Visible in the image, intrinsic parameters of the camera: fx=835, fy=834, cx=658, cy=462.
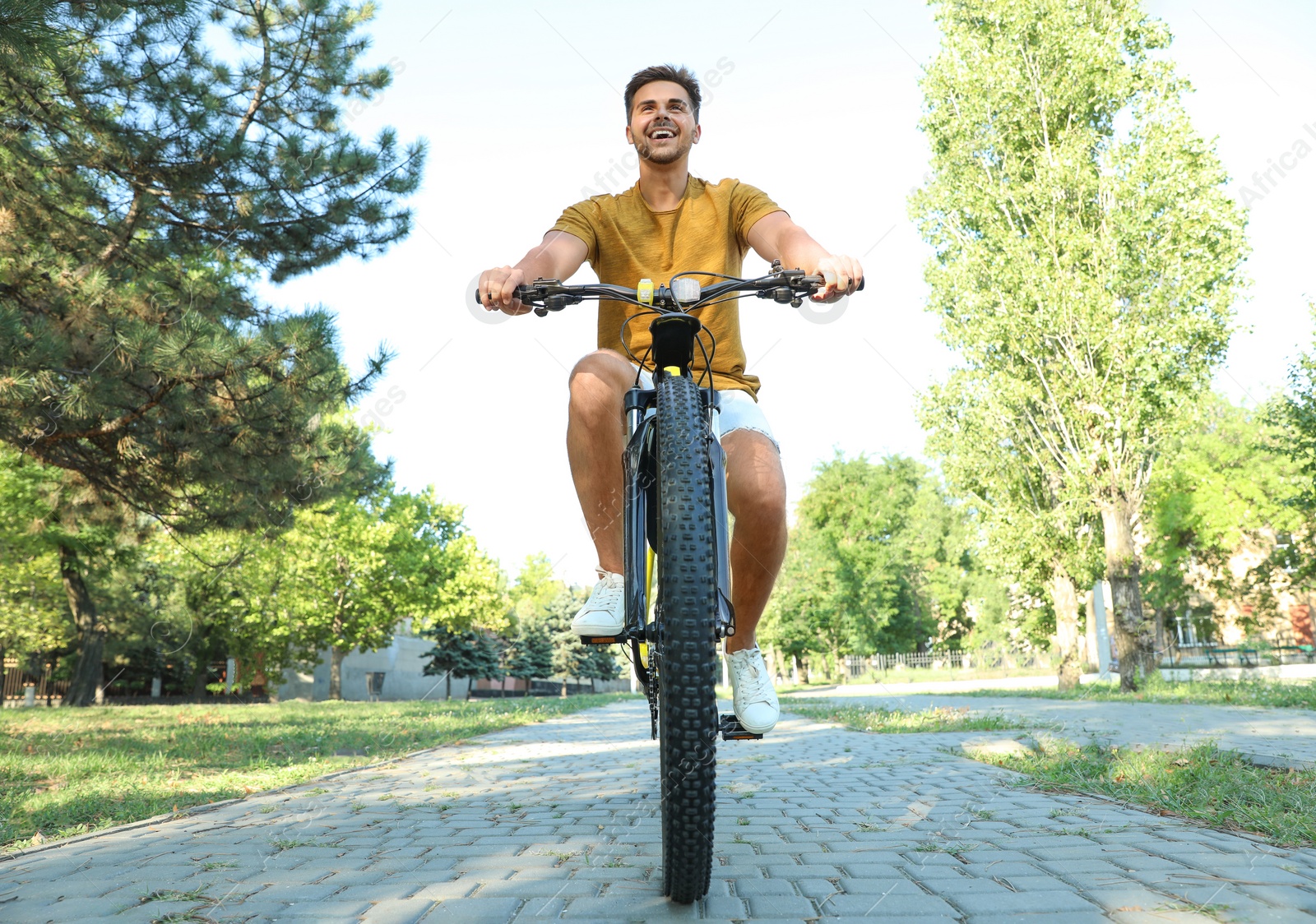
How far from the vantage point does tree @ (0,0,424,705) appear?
7043mm

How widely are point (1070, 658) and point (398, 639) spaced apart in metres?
41.3

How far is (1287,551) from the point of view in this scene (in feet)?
80.6

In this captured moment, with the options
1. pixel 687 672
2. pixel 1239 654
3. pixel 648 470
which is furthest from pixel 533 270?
pixel 1239 654

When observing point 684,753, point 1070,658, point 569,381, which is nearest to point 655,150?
point 569,381

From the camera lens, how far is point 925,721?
10305mm

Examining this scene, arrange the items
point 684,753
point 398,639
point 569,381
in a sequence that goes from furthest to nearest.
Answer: point 398,639, point 569,381, point 684,753

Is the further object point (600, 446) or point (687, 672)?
point (600, 446)

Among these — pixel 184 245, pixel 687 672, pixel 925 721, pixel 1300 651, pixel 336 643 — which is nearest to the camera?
pixel 687 672

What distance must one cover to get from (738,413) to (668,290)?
0.61 metres

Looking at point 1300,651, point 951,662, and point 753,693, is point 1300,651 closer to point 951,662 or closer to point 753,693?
point 951,662

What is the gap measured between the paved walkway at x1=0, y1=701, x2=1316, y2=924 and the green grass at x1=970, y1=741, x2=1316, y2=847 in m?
0.19

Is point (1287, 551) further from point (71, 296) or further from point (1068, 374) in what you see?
point (71, 296)

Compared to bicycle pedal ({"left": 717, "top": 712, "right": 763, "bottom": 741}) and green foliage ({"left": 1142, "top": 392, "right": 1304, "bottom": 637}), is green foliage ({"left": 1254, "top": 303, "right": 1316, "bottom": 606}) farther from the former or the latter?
bicycle pedal ({"left": 717, "top": 712, "right": 763, "bottom": 741})

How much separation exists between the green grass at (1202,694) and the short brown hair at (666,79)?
1117 centimetres
